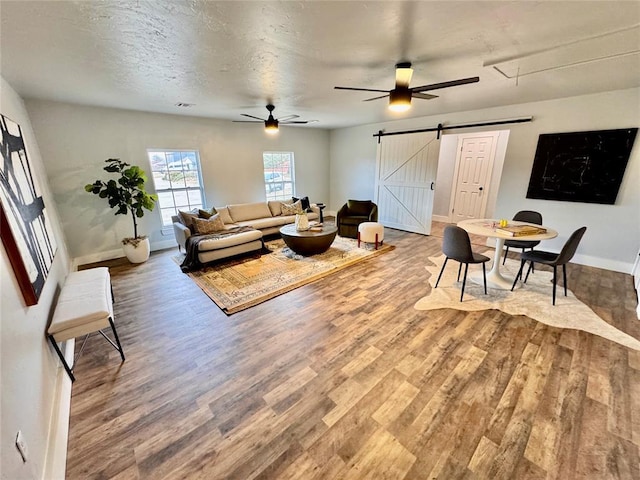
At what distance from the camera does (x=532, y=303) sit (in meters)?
2.92

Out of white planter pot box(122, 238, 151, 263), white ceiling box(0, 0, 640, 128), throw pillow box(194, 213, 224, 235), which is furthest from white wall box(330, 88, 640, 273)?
white planter pot box(122, 238, 151, 263)

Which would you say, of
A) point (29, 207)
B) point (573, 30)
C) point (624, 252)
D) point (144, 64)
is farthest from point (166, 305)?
point (624, 252)

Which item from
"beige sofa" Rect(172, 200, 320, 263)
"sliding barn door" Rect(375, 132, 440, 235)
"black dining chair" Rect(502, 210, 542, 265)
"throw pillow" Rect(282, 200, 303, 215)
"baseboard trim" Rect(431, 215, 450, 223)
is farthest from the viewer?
"baseboard trim" Rect(431, 215, 450, 223)

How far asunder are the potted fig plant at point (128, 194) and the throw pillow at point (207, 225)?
2.54ft

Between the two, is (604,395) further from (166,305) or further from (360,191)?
(360,191)

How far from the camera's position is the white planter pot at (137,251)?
4.12m

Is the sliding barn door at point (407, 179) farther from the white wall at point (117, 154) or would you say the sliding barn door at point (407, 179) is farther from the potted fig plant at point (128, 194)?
the potted fig plant at point (128, 194)

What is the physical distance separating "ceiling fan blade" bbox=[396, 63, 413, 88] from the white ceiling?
0.08m

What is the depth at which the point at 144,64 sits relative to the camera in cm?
234

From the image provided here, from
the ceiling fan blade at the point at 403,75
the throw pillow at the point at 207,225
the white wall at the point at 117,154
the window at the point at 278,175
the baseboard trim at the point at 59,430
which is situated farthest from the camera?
the window at the point at 278,175

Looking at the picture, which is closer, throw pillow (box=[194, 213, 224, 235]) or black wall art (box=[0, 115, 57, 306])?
→ black wall art (box=[0, 115, 57, 306])

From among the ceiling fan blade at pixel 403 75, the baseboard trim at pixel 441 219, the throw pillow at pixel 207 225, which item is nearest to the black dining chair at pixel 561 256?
the ceiling fan blade at pixel 403 75

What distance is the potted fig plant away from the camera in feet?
12.7

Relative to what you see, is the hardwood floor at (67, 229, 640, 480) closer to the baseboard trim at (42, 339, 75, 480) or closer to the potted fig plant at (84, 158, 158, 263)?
the baseboard trim at (42, 339, 75, 480)
